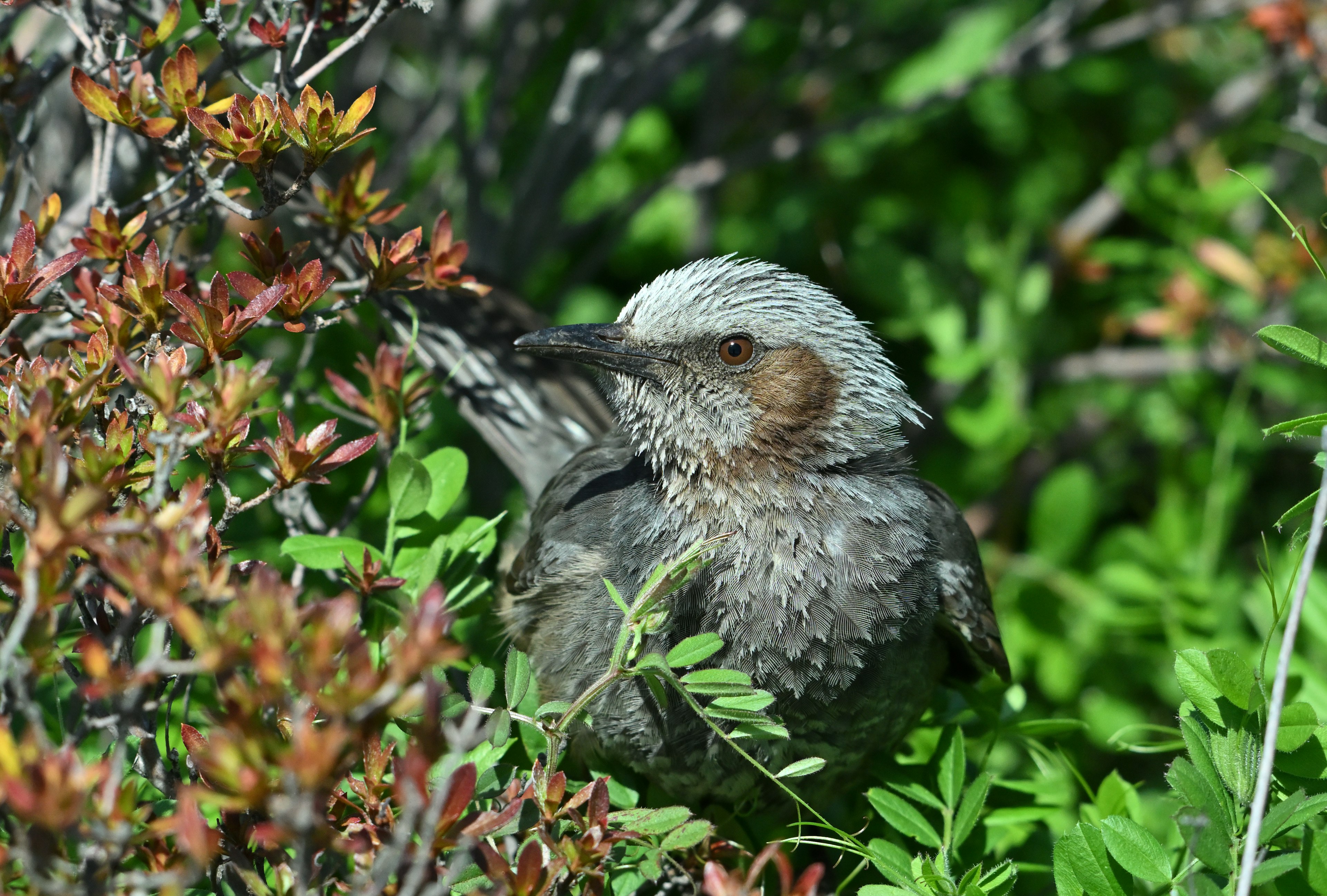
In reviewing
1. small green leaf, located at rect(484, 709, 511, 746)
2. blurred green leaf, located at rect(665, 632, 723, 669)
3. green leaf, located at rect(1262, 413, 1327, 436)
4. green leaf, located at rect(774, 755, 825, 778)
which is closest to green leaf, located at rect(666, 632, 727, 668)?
blurred green leaf, located at rect(665, 632, 723, 669)

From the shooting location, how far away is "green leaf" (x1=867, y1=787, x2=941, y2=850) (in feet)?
8.08

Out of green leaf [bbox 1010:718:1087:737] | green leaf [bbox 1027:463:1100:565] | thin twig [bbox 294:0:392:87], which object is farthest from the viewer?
green leaf [bbox 1027:463:1100:565]

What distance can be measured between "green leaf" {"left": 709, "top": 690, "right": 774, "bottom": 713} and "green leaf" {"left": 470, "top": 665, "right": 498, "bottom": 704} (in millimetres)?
457

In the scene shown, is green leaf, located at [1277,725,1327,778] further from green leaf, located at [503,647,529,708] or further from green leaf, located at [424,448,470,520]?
green leaf, located at [424,448,470,520]

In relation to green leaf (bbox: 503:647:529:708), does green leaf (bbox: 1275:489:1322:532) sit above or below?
below

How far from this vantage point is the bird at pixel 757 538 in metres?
2.68

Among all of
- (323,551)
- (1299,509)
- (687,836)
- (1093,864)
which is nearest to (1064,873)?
(1093,864)

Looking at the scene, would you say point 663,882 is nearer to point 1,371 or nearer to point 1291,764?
point 1291,764

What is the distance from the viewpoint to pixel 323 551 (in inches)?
102

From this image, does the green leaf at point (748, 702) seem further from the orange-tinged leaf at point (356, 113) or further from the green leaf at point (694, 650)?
the orange-tinged leaf at point (356, 113)

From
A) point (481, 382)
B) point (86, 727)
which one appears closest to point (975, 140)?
point (481, 382)

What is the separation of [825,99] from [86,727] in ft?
15.4

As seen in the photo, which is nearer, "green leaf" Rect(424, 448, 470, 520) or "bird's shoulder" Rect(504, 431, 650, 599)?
"green leaf" Rect(424, 448, 470, 520)

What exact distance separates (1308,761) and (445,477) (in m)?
2.11
